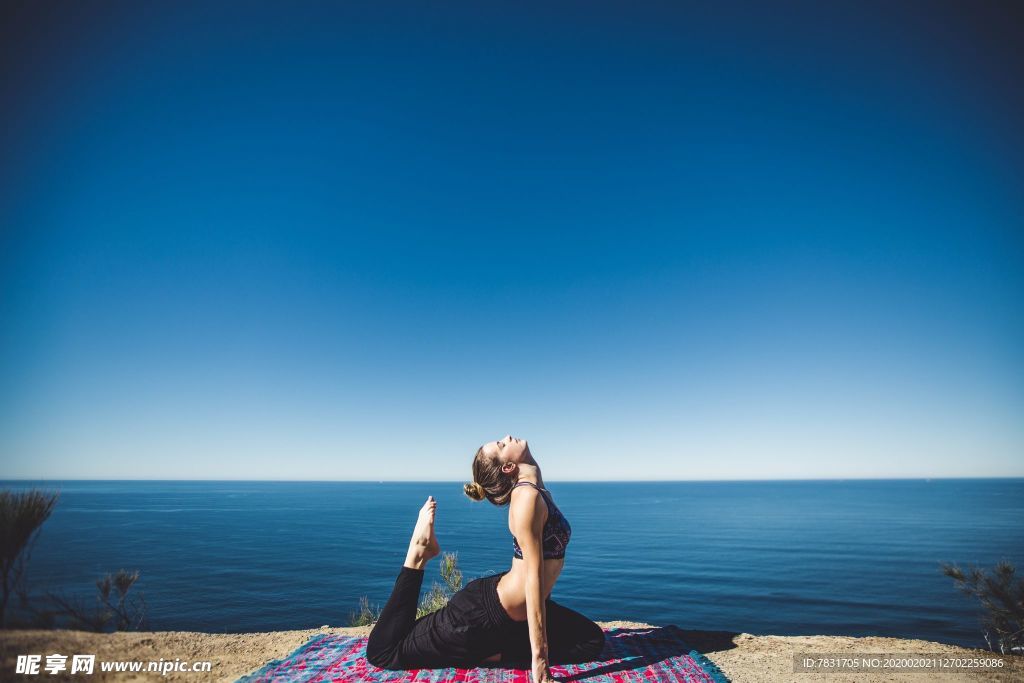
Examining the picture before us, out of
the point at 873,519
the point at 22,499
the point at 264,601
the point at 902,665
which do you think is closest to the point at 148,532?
the point at 264,601

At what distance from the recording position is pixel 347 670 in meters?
4.58

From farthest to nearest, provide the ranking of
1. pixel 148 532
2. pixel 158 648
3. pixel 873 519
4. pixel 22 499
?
pixel 873 519, pixel 148 532, pixel 22 499, pixel 158 648

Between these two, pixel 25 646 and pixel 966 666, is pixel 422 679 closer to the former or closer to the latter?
pixel 25 646

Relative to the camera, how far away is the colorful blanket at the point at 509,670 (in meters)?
4.30

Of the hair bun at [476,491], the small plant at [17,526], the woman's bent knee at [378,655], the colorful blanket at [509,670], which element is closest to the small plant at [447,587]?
the colorful blanket at [509,670]

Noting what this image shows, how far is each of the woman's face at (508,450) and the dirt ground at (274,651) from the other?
3.36m

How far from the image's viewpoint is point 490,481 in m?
4.08

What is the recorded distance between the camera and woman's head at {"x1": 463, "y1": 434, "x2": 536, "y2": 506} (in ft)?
13.2

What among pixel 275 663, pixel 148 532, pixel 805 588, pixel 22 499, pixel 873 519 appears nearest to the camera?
pixel 275 663

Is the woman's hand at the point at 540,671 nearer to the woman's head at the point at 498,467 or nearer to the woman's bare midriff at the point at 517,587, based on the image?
the woman's bare midriff at the point at 517,587

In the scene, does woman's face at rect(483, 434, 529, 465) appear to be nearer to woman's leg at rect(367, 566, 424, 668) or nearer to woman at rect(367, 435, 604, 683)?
woman at rect(367, 435, 604, 683)

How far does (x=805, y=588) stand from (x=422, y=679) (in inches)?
1197

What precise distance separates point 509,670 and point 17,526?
7.00m

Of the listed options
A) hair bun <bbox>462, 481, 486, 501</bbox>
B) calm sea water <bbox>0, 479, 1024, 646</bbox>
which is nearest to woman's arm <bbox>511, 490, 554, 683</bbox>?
hair bun <bbox>462, 481, 486, 501</bbox>
